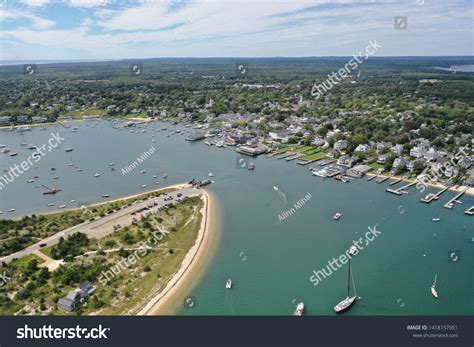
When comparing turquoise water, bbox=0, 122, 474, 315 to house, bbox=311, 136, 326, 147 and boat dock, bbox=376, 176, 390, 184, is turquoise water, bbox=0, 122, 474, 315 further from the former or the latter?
house, bbox=311, 136, 326, 147

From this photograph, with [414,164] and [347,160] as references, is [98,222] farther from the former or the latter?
[414,164]

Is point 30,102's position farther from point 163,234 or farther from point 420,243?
point 420,243

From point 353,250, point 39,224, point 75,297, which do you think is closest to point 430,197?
point 353,250

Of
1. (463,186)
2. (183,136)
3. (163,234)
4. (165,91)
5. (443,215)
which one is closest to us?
(163,234)

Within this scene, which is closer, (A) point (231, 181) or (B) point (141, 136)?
(A) point (231, 181)

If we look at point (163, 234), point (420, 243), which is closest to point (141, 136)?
point (163, 234)

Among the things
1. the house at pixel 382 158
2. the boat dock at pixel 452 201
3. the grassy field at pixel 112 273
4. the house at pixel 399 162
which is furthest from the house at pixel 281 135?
the grassy field at pixel 112 273

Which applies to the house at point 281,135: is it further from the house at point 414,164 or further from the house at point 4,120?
the house at point 4,120

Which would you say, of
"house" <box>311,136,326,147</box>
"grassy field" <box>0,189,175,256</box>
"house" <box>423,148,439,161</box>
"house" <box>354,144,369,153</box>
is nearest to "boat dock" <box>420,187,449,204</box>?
"house" <box>423,148,439,161</box>
